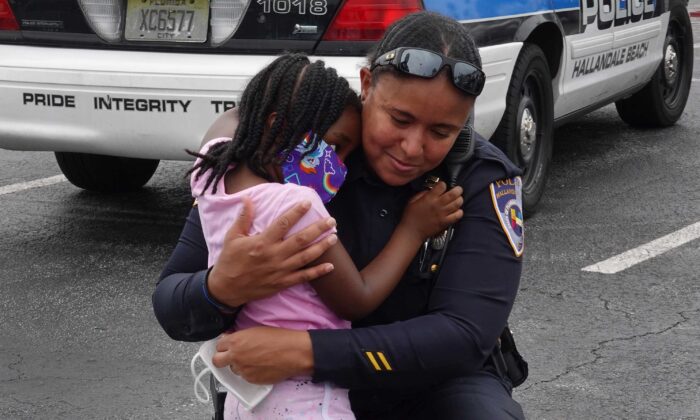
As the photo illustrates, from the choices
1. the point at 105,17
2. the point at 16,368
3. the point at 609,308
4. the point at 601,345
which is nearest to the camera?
the point at 16,368

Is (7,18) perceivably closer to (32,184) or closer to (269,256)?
(32,184)

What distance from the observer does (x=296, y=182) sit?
239 centimetres

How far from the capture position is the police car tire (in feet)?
20.9

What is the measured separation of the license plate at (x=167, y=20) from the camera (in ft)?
16.6

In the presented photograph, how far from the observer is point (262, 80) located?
244 cm

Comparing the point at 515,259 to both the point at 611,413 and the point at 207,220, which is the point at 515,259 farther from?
the point at 611,413

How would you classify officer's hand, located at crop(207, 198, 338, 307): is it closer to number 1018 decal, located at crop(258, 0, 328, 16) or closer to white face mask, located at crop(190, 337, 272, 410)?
white face mask, located at crop(190, 337, 272, 410)

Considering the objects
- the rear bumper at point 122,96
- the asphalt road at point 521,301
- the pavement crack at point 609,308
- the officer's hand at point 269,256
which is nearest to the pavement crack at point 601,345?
the asphalt road at point 521,301

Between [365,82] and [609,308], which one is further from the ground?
[365,82]

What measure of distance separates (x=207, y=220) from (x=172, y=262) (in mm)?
232

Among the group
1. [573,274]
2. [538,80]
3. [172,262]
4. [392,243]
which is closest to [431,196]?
[392,243]

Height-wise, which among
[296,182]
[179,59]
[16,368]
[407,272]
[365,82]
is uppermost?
[365,82]

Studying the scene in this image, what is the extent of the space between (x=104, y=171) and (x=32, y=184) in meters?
0.57

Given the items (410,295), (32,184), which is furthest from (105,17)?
(410,295)
